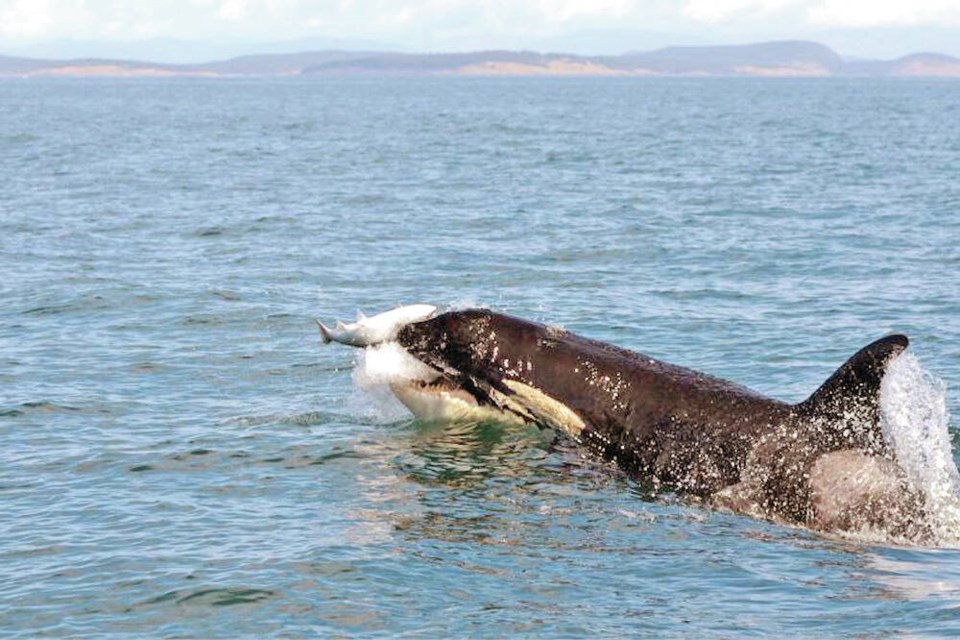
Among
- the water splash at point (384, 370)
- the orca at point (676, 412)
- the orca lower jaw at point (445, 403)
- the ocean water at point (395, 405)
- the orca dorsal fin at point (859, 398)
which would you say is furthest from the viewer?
the water splash at point (384, 370)

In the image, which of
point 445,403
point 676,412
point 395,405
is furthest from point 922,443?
point 395,405

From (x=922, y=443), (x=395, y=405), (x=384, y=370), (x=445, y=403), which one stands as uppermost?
(x=384, y=370)

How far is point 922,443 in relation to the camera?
47.3 ft

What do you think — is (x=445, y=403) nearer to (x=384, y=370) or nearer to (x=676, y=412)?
(x=384, y=370)

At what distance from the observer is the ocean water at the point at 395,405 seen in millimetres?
12117

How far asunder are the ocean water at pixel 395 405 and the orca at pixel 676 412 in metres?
0.29

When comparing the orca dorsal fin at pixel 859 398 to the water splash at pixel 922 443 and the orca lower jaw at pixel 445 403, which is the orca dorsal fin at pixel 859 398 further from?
the orca lower jaw at pixel 445 403

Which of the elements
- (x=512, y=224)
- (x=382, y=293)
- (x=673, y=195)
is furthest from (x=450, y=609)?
(x=673, y=195)

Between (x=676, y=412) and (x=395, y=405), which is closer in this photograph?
(x=676, y=412)

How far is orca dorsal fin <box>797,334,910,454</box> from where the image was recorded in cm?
1297

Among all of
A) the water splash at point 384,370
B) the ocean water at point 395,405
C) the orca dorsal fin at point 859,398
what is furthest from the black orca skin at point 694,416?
the ocean water at point 395,405

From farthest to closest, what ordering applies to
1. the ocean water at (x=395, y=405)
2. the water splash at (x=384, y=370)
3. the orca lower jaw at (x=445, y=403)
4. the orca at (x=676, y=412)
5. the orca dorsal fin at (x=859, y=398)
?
the water splash at (x=384, y=370) < the orca lower jaw at (x=445, y=403) < the orca at (x=676, y=412) < the orca dorsal fin at (x=859, y=398) < the ocean water at (x=395, y=405)

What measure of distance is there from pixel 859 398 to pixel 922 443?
1.64m

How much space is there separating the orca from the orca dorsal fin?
12 mm
